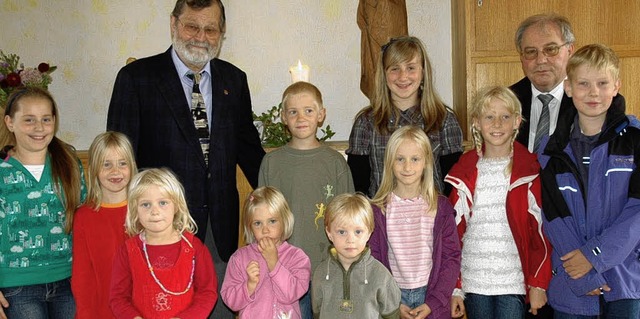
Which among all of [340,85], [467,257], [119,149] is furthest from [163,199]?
[340,85]

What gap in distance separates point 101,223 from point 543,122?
1.92 meters

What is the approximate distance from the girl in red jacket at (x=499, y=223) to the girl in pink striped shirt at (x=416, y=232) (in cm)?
10

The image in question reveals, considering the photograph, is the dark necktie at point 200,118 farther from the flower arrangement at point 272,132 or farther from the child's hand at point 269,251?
the flower arrangement at point 272,132

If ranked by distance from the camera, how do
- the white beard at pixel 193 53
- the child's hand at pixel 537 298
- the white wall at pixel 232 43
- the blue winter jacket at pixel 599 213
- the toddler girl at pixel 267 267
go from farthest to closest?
1. the white wall at pixel 232 43
2. the white beard at pixel 193 53
3. the child's hand at pixel 537 298
4. the toddler girl at pixel 267 267
5. the blue winter jacket at pixel 599 213

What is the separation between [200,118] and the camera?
3.16 m

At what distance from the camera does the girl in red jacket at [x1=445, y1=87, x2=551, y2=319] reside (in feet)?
9.34

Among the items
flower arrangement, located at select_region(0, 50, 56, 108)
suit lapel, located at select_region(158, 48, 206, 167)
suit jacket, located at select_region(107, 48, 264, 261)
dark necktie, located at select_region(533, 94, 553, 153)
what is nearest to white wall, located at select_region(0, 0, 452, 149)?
flower arrangement, located at select_region(0, 50, 56, 108)

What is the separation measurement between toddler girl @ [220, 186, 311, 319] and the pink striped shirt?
1.13 ft

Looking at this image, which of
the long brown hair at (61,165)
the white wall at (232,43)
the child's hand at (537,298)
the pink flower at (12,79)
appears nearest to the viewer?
the child's hand at (537,298)

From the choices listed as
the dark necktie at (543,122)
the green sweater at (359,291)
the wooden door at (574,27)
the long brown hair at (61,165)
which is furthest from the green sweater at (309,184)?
the wooden door at (574,27)

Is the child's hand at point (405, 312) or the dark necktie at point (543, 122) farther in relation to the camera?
the dark necktie at point (543, 122)

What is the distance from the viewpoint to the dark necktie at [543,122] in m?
3.24

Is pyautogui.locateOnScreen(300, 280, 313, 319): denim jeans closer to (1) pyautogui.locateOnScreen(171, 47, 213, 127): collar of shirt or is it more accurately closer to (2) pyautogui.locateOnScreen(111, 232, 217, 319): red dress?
(2) pyautogui.locateOnScreen(111, 232, 217, 319): red dress

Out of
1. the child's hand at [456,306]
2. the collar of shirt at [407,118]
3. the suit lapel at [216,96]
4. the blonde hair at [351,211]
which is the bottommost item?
the child's hand at [456,306]
